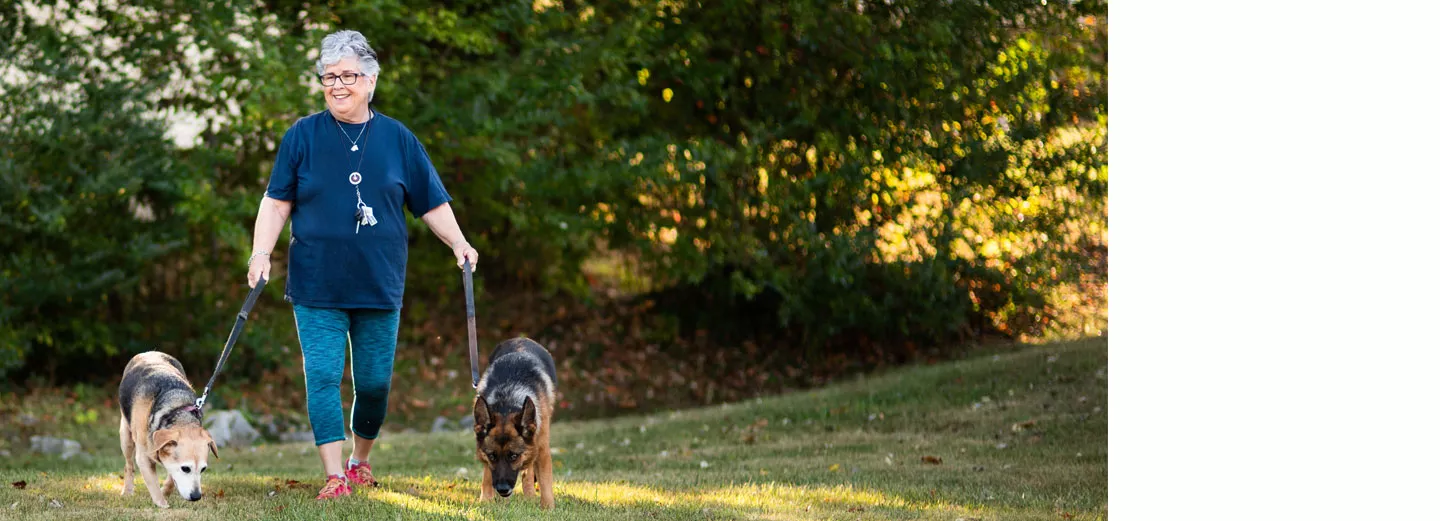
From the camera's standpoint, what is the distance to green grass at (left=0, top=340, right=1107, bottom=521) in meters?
5.21

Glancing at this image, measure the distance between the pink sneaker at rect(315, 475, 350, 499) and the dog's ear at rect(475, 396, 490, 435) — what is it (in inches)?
27.9

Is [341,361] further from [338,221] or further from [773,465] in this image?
[773,465]

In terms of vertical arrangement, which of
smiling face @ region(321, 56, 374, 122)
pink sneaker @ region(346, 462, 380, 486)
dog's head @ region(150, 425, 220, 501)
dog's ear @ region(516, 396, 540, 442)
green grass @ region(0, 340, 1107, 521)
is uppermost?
smiling face @ region(321, 56, 374, 122)

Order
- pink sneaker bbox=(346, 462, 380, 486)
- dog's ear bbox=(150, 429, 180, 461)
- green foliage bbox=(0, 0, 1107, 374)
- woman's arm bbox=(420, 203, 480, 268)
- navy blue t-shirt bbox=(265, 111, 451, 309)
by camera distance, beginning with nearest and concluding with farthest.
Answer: dog's ear bbox=(150, 429, 180, 461), navy blue t-shirt bbox=(265, 111, 451, 309), woman's arm bbox=(420, 203, 480, 268), pink sneaker bbox=(346, 462, 380, 486), green foliage bbox=(0, 0, 1107, 374)

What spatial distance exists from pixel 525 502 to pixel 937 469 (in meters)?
2.60

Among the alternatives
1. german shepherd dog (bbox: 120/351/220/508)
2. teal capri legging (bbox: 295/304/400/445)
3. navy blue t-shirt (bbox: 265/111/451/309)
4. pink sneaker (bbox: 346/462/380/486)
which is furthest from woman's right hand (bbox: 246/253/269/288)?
pink sneaker (bbox: 346/462/380/486)

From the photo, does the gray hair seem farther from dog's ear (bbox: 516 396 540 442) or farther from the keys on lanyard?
dog's ear (bbox: 516 396 540 442)

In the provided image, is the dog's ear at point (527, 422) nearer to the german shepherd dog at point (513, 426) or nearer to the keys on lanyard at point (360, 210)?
the german shepherd dog at point (513, 426)

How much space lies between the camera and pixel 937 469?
693 centimetres

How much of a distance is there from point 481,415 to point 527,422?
0.58 feet

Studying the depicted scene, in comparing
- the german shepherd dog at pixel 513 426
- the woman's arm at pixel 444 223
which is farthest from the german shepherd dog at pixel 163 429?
the woman's arm at pixel 444 223

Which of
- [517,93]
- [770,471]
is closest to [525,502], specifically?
[770,471]

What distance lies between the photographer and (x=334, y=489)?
519 cm
